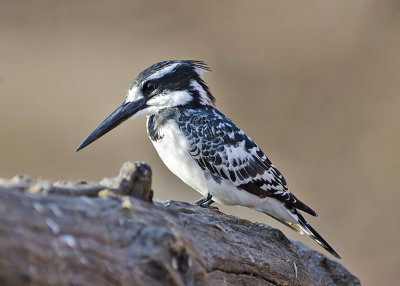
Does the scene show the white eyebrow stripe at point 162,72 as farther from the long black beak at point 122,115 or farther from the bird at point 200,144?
the long black beak at point 122,115

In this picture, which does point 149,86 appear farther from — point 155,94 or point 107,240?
point 107,240

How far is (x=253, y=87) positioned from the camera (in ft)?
39.0

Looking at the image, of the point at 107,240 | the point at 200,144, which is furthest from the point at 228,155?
the point at 107,240

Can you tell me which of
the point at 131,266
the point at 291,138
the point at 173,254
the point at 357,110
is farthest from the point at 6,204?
the point at 357,110

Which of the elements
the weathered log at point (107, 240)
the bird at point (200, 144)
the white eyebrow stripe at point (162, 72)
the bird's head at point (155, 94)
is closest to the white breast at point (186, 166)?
the bird at point (200, 144)

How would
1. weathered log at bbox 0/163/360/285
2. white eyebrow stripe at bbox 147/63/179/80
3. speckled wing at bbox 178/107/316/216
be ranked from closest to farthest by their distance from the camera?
1. weathered log at bbox 0/163/360/285
2. speckled wing at bbox 178/107/316/216
3. white eyebrow stripe at bbox 147/63/179/80

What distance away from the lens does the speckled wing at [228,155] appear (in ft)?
16.1

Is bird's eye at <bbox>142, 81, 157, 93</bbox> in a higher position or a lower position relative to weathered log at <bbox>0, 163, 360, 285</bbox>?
higher

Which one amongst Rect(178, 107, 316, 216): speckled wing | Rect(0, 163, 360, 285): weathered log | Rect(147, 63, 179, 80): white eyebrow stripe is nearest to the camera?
Rect(0, 163, 360, 285): weathered log

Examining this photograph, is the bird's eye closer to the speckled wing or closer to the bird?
the bird

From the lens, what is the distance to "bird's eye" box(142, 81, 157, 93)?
521cm

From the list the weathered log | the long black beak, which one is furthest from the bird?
the weathered log

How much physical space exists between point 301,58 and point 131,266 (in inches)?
396

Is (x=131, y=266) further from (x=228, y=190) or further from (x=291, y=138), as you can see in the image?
(x=291, y=138)
